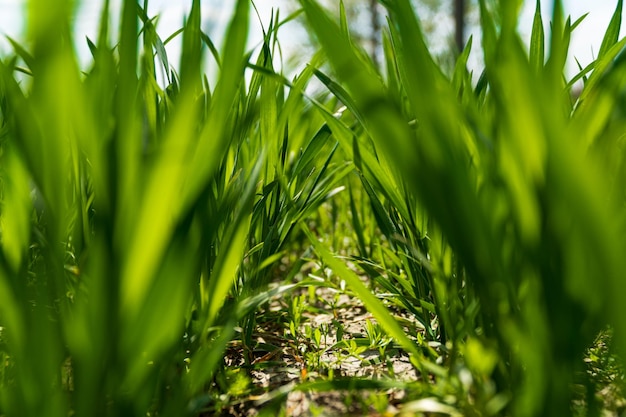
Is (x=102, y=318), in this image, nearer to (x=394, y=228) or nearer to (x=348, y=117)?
(x=394, y=228)

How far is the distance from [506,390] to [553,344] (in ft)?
0.47

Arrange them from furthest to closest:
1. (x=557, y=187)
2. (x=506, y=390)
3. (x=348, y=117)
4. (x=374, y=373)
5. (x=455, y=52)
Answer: (x=348, y=117), (x=455, y=52), (x=374, y=373), (x=506, y=390), (x=557, y=187)

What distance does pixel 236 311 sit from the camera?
62 centimetres

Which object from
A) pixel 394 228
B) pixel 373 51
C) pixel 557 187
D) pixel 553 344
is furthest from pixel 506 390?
pixel 373 51

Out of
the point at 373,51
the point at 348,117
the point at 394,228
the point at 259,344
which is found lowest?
the point at 259,344

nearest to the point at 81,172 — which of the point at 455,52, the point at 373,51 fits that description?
the point at 455,52

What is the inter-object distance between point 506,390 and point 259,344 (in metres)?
0.45

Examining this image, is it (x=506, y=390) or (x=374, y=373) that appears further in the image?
(x=374, y=373)

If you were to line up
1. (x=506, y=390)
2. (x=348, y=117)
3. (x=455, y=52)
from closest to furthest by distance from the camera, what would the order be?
(x=506, y=390), (x=455, y=52), (x=348, y=117)

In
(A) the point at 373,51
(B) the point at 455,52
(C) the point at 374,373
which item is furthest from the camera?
(A) the point at 373,51

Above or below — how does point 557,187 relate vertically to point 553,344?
above

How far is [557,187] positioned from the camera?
0.46 m

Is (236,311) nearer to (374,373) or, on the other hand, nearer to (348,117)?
(374,373)

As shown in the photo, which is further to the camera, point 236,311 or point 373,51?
point 373,51
